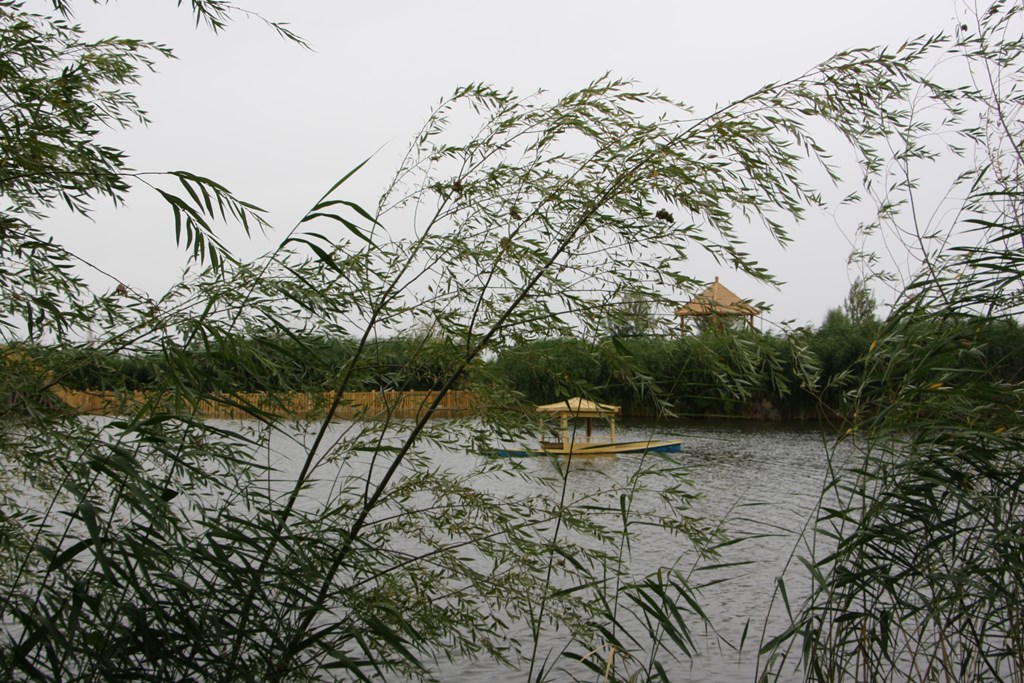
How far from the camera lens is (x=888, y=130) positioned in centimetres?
290

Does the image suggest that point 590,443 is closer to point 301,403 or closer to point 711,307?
point 301,403

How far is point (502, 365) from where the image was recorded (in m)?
3.38

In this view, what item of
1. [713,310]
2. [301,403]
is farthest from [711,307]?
[301,403]

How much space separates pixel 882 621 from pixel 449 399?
166 centimetres

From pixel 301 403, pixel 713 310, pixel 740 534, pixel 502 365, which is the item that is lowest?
pixel 740 534

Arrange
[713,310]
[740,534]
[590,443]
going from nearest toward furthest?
[713,310] < [740,534] < [590,443]

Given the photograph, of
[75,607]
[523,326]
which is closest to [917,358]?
[523,326]

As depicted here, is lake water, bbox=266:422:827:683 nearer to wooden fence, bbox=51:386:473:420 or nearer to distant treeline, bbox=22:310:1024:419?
distant treeline, bbox=22:310:1024:419

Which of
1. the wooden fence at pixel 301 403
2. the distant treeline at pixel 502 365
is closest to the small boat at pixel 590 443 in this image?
the distant treeline at pixel 502 365

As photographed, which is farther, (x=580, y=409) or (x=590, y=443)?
(x=590, y=443)

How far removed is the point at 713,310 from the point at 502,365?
3.02 ft

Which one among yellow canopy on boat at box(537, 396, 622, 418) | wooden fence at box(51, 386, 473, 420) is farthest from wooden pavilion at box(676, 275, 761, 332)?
wooden fence at box(51, 386, 473, 420)

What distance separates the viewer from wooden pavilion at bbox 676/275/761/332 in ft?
8.59

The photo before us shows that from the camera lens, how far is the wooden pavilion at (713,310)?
262 centimetres
